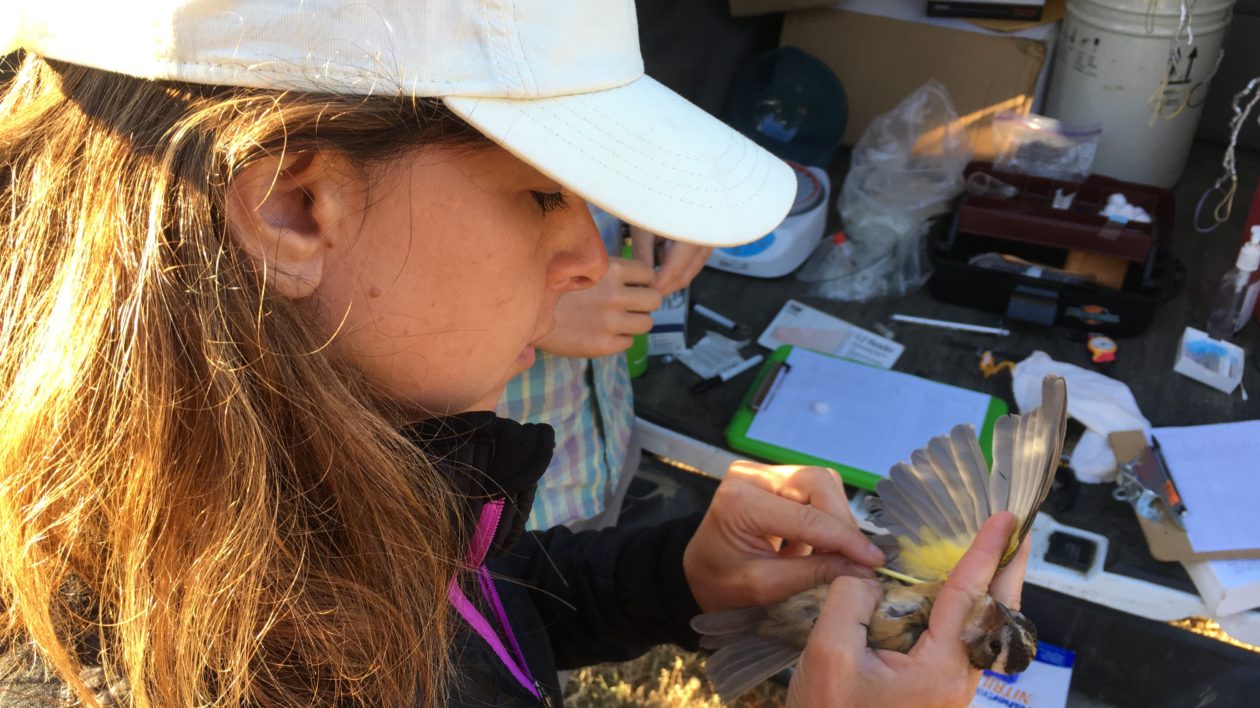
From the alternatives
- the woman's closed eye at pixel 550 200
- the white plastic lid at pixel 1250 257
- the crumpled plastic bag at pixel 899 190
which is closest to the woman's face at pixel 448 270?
the woman's closed eye at pixel 550 200

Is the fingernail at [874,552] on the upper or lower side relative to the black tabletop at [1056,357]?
upper

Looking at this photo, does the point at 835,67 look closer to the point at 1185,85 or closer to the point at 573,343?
the point at 1185,85

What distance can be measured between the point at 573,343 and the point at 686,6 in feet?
4.68

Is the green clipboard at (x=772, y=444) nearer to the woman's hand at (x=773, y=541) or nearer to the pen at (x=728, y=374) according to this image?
the pen at (x=728, y=374)

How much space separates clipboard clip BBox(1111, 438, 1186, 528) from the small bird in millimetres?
639

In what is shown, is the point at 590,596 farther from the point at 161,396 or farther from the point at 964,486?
the point at 161,396

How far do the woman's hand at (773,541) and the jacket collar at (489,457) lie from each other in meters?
0.34

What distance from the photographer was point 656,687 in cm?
226

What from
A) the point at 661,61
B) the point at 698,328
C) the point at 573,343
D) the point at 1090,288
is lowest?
the point at 698,328

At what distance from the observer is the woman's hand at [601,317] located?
143 centimetres

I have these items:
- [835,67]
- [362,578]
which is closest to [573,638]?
[362,578]

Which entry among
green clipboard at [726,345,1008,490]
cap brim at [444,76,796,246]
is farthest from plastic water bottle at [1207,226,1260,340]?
cap brim at [444,76,796,246]

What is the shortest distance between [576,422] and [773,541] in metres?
0.55

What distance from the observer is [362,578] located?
77 cm
